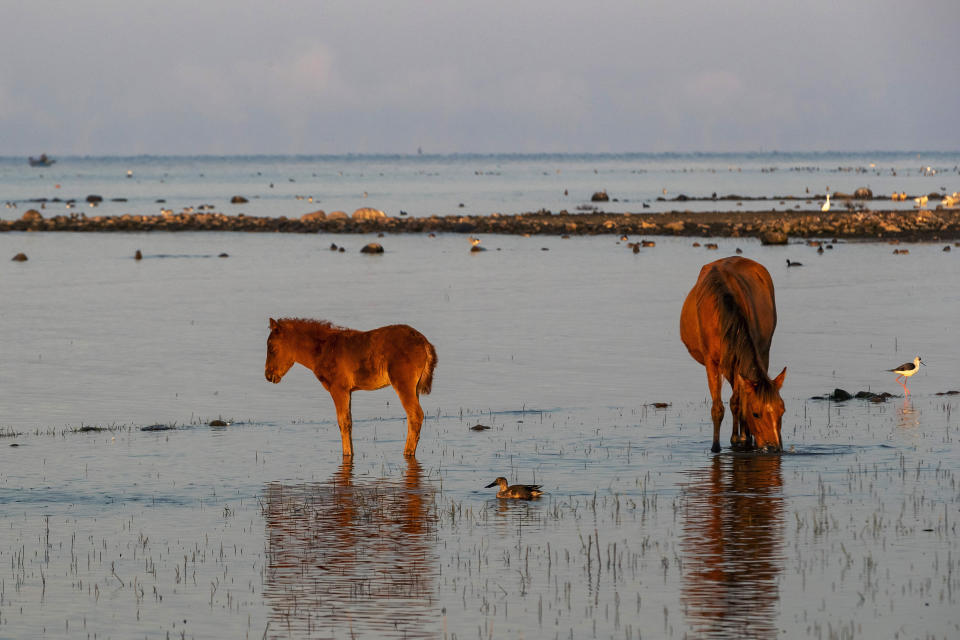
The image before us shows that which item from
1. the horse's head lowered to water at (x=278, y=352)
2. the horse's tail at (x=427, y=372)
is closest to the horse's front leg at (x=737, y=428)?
the horse's tail at (x=427, y=372)

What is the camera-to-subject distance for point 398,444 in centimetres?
1886

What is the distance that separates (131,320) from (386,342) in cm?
2052

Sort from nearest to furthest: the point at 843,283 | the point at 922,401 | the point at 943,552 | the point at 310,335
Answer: the point at 943,552, the point at 310,335, the point at 922,401, the point at 843,283

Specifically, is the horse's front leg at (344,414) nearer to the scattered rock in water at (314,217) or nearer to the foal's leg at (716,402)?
the foal's leg at (716,402)

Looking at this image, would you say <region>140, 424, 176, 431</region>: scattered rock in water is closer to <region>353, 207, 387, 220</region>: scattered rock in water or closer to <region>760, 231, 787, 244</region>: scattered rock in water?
<region>760, 231, 787, 244</region>: scattered rock in water

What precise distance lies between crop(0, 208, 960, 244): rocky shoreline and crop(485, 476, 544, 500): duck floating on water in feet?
153

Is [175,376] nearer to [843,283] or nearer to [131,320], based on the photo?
[131,320]

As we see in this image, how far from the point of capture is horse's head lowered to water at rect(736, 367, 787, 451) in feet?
55.1

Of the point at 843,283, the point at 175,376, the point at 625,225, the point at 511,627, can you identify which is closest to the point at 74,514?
the point at 511,627

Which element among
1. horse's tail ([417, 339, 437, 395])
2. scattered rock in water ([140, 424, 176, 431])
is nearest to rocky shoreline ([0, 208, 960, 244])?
scattered rock in water ([140, 424, 176, 431])

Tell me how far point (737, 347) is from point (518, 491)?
12.2 feet

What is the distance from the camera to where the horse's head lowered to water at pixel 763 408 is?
1678cm

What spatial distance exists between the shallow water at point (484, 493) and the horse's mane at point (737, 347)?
108 cm

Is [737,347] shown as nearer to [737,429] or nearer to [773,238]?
[737,429]
